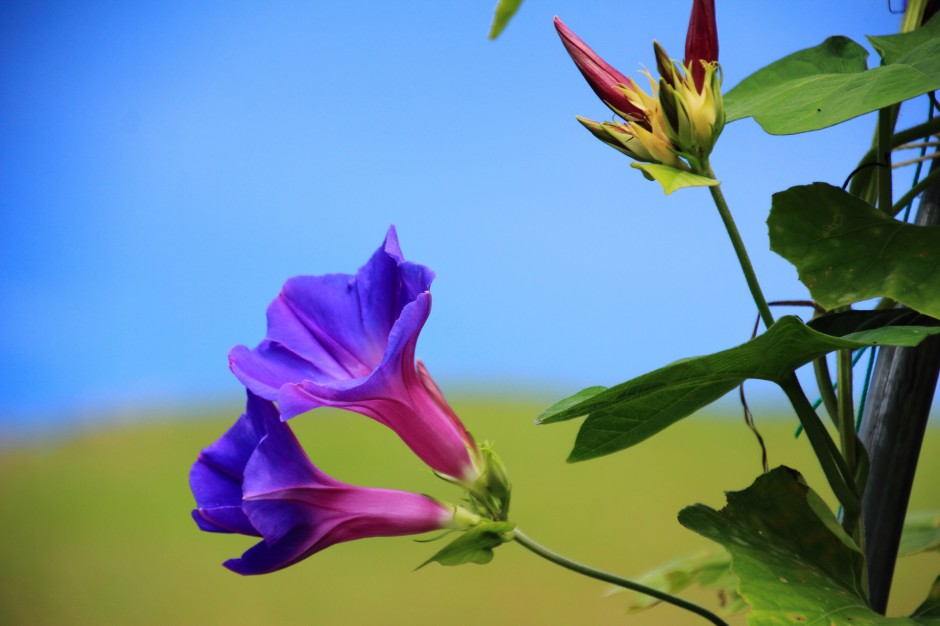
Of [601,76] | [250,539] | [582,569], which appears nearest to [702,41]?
[601,76]

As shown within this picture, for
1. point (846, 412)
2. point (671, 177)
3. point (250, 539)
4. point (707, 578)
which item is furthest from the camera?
point (250, 539)

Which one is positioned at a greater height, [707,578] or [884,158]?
[884,158]

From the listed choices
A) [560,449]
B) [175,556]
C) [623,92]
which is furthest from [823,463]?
[175,556]

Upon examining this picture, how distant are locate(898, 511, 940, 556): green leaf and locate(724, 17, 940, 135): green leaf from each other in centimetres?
36

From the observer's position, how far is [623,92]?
41 cm

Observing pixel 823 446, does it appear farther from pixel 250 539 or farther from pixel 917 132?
pixel 250 539

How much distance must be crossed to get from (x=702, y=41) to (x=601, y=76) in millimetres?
52

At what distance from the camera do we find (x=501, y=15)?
42 cm

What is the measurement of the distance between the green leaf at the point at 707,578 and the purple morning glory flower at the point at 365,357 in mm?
284

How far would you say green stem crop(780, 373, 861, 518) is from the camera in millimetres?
438

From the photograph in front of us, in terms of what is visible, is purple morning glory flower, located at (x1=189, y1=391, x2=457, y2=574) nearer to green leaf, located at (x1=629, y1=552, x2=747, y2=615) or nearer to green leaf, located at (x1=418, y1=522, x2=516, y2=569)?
green leaf, located at (x1=418, y1=522, x2=516, y2=569)

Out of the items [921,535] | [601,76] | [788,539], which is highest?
[601,76]

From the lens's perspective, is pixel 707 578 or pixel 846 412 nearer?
pixel 846 412

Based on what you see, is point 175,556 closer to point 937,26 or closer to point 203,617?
point 203,617
